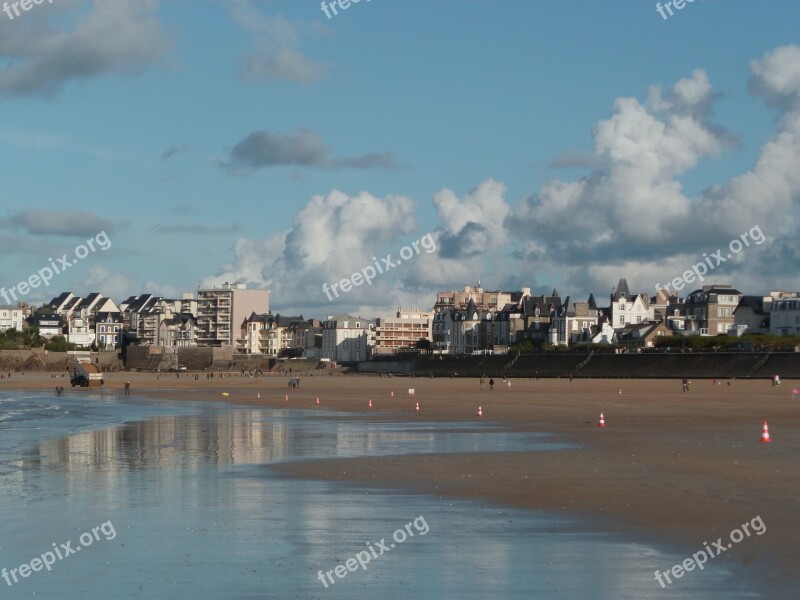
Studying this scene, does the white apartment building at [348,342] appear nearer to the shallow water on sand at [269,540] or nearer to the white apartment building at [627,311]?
the white apartment building at [627,311]

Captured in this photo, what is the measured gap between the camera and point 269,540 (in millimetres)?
14188

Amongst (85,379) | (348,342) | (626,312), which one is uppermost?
(626,312)

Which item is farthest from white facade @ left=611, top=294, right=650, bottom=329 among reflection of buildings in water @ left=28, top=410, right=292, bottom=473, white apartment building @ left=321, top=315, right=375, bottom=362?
reflection of buildings in water @ left=28, top=410, right=292, bottom=473

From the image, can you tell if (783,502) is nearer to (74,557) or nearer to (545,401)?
(74,557)

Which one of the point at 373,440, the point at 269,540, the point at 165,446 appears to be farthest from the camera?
the point at 373,440

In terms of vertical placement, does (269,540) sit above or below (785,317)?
below

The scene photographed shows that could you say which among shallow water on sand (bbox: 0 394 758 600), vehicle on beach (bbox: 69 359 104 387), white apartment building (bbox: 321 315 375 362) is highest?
white apartment building (bbox: 321 315 375 362)

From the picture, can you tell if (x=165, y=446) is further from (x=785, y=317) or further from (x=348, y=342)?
(x=348, y=342)

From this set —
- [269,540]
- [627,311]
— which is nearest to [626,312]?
[627,311]

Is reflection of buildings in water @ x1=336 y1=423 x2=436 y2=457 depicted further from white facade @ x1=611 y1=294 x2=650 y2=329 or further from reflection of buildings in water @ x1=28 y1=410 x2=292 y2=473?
white facade @ x1=611 y1=294 x2=650 y2=329

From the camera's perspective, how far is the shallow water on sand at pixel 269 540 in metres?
11.5

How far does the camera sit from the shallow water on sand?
454 inches

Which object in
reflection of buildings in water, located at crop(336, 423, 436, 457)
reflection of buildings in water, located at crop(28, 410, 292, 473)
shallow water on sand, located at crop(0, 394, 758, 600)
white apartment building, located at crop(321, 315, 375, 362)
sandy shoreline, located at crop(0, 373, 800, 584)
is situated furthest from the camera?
white apartment building, located at crop(321, 315, 375, 362)

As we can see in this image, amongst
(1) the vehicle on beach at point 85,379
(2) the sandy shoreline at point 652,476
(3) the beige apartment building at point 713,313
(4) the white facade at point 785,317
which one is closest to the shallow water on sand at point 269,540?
(2) the sandy shoreline at point 652,476
